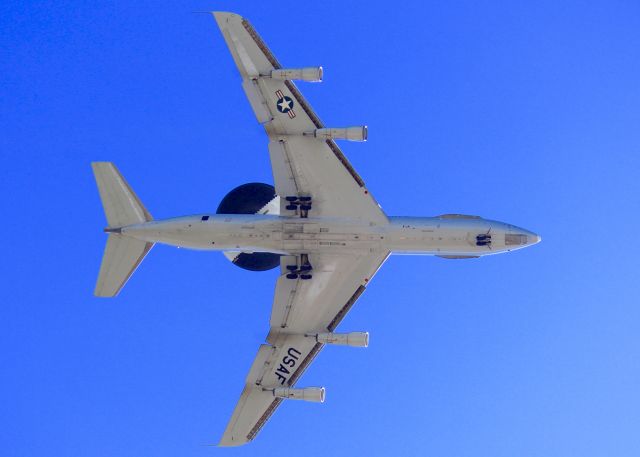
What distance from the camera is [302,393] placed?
61250mm

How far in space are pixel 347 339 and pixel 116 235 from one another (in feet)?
63.5

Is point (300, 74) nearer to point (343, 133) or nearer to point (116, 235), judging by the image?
point (343, 133)

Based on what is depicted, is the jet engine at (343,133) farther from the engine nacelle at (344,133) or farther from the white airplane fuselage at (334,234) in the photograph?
the white airplane fuselage at (334,234)

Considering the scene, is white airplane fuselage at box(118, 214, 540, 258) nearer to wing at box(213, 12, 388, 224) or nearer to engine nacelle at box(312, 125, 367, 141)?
wing at box(213, 12, 388, 224)

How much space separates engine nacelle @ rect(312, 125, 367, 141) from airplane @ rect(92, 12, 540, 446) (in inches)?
3.1

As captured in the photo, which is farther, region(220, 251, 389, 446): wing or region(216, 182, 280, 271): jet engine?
region(216, 182, 280, 271): jet engine

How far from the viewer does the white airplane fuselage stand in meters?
58.7

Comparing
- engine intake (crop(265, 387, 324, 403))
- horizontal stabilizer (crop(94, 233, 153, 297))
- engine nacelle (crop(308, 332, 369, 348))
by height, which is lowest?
engine intake (crop(265, 387, 324, 403))

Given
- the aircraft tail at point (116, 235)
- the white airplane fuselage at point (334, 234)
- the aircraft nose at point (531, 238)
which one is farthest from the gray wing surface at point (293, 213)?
the aircraft tail at point (116, 235)

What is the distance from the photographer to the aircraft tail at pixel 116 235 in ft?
198

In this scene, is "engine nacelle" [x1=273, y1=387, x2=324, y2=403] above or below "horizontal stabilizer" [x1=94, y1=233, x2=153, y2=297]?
below

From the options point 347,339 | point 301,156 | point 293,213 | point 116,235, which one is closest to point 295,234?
point 293,213

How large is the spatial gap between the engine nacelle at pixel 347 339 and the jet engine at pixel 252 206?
28.5ft

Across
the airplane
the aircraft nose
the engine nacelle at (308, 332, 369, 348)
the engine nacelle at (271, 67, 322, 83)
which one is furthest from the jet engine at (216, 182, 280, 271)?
the aircraft nose
